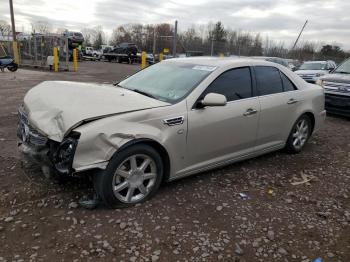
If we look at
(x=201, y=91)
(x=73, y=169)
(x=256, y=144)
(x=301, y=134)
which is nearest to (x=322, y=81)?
(x=301, y=134)

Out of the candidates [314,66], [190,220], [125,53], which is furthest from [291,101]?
[125,53]

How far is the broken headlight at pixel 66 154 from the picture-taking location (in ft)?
9.81

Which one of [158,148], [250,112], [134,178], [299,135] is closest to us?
[134,178]

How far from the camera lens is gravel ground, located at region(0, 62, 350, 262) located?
284 centimetres

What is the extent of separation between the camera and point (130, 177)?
11.2 ft

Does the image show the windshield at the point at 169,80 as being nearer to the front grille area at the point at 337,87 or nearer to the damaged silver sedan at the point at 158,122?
the damaged silver sedan at the point at 158,122

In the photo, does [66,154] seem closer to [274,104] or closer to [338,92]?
[274,104]

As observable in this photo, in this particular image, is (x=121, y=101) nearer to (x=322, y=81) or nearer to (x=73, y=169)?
(x=73, y=169)

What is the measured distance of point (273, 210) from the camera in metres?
3.62

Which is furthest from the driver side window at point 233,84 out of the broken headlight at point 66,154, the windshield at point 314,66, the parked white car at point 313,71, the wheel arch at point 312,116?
the windshield at point 314,66

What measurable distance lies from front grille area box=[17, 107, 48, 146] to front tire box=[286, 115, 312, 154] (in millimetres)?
3721

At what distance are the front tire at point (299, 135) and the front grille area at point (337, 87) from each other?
3.56 m

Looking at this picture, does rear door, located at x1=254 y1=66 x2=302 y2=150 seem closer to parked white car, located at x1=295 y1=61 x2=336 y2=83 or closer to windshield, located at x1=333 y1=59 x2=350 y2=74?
windshield, located at x1=333 y1=59 x2=350 y2=74

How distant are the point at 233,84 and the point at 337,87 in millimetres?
5628
